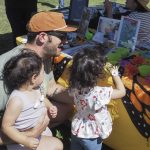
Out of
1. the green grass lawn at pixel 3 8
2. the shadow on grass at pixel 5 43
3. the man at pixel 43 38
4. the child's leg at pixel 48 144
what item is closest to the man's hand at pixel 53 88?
the man at pixel 43 38

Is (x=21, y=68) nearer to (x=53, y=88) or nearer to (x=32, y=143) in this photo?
(x=32, y=143)

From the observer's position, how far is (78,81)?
2182mm

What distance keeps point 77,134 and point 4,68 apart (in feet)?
1.93

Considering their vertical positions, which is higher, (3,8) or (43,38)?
(43,38)

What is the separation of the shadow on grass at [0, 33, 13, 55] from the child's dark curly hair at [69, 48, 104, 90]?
286cm

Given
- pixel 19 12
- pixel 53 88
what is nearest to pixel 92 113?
pixel 53 88

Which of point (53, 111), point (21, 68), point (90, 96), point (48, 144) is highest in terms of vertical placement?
point (21, 68)

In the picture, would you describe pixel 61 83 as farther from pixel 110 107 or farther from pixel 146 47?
pixel 146 47

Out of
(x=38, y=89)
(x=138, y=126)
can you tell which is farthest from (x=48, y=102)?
(x=138, y=126)

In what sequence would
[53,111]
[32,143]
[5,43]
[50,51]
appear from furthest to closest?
1. [5,43]
2. [53,111]
3. [50,51]
4. [32,143]

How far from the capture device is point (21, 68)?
7.37 feet

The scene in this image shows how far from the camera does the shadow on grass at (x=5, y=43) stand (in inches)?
198

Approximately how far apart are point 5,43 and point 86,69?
10.8 feet

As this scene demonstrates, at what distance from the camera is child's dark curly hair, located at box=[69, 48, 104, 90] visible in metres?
2.16
